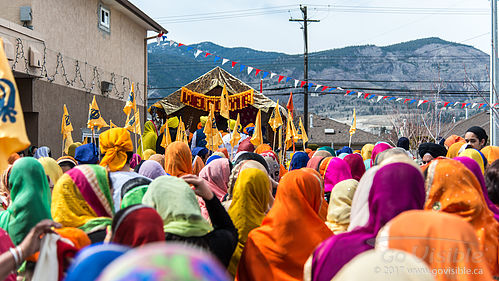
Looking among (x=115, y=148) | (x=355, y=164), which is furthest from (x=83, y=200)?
(x=355, y=164)

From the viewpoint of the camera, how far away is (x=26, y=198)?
294cm

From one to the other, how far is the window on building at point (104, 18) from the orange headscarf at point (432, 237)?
56.3 ft

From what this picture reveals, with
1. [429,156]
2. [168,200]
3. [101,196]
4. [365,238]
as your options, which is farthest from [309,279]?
[429,156]

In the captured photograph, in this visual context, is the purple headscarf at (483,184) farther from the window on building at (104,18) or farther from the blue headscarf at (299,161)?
the window on building at (104,18)

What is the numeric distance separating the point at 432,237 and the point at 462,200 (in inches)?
31.1

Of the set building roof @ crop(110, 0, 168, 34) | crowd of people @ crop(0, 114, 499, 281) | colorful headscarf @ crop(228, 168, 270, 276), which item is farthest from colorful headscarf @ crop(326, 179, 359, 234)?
building roof @ crop(110, 0, 168, 34)

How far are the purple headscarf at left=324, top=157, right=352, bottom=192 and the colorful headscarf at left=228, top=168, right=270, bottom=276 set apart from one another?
5.67ft

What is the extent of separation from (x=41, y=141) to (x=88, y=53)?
423 centimetres

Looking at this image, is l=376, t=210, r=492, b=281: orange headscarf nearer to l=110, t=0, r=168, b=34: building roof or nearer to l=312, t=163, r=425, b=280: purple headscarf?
l=312, t=163, r=425, b=280: purple headscarf

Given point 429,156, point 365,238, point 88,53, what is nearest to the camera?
point 365,238

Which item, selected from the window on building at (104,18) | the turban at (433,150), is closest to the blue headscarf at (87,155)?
the turban at (433,150)

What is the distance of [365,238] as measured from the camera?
8.59ft

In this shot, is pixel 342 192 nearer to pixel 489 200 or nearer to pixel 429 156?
pixel 489 200

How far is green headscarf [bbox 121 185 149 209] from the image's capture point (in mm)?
3421
